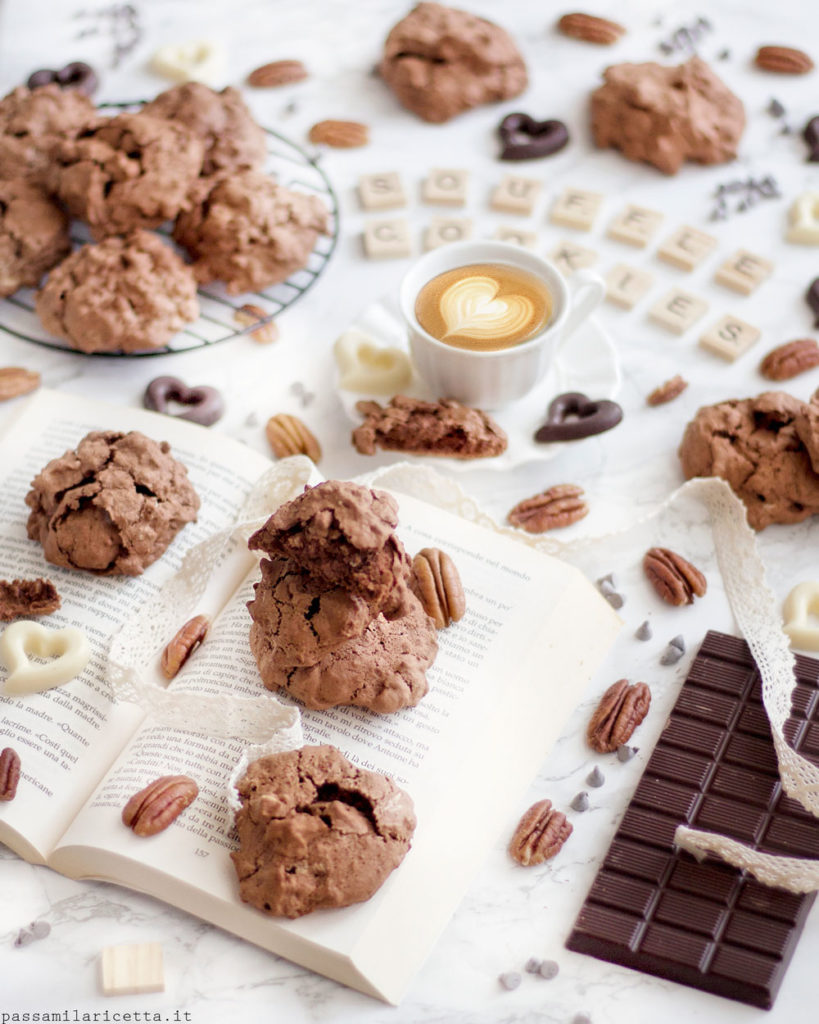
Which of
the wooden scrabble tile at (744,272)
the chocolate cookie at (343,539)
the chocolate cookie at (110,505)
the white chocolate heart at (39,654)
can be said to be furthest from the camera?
the wooden scrabble tile at (744,272)

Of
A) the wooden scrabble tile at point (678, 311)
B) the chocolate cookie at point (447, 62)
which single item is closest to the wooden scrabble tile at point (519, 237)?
the wooden scrabble tile at point (678, 311)

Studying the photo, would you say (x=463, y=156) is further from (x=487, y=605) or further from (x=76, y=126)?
(x=487, y=605)

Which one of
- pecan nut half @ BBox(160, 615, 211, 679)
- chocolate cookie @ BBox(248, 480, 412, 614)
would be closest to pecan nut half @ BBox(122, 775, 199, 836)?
pecan nut half @ BBox(160, 615, 211, 679)

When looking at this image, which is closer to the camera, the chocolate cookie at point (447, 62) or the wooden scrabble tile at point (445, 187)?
the wooden scrabble tile at point (445, 187)

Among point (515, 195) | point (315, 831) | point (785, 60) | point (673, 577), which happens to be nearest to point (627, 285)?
point (515, 195)

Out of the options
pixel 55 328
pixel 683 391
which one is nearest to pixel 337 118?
pixel 55 328

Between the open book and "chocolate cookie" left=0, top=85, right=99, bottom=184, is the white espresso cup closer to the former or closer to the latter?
the open book

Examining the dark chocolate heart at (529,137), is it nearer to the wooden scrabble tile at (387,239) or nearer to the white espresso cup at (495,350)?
the wooden scrabble tile at (387,239)

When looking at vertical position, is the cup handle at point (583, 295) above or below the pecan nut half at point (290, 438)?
above
